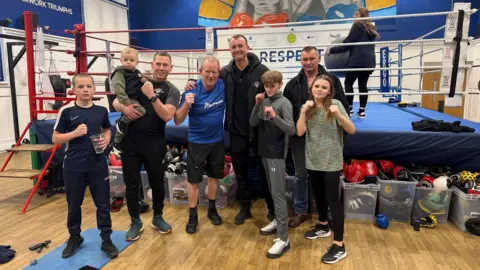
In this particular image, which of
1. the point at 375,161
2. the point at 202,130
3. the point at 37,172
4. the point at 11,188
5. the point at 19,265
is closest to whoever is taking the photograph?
the point at 19,265

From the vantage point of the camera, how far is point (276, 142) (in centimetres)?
233

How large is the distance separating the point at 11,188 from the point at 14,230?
1.39 metres

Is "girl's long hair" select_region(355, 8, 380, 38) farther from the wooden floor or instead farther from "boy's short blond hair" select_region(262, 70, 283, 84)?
the wooden floor

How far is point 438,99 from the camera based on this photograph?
26.5ft

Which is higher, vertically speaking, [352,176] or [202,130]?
[202,130]

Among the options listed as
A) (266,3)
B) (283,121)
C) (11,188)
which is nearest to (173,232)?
(283,121)

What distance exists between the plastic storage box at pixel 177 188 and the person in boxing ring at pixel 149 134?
639 millimetres

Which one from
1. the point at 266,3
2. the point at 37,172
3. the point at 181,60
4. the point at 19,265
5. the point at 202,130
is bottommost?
the point at 19,265

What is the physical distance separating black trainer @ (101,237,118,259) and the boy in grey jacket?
3.57 feet

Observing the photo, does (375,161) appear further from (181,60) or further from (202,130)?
(181,60)

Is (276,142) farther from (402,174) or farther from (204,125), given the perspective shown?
(402,174)

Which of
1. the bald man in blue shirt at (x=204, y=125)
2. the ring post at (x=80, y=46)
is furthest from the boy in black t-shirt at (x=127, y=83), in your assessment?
the ring post at (x=80, y=46)

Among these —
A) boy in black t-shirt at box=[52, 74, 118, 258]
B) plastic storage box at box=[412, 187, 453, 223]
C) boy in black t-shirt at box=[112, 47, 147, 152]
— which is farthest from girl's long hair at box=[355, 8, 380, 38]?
boy in black t-shirt at box=[52, 74, 118, 258]

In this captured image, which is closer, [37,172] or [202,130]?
[202,130]
